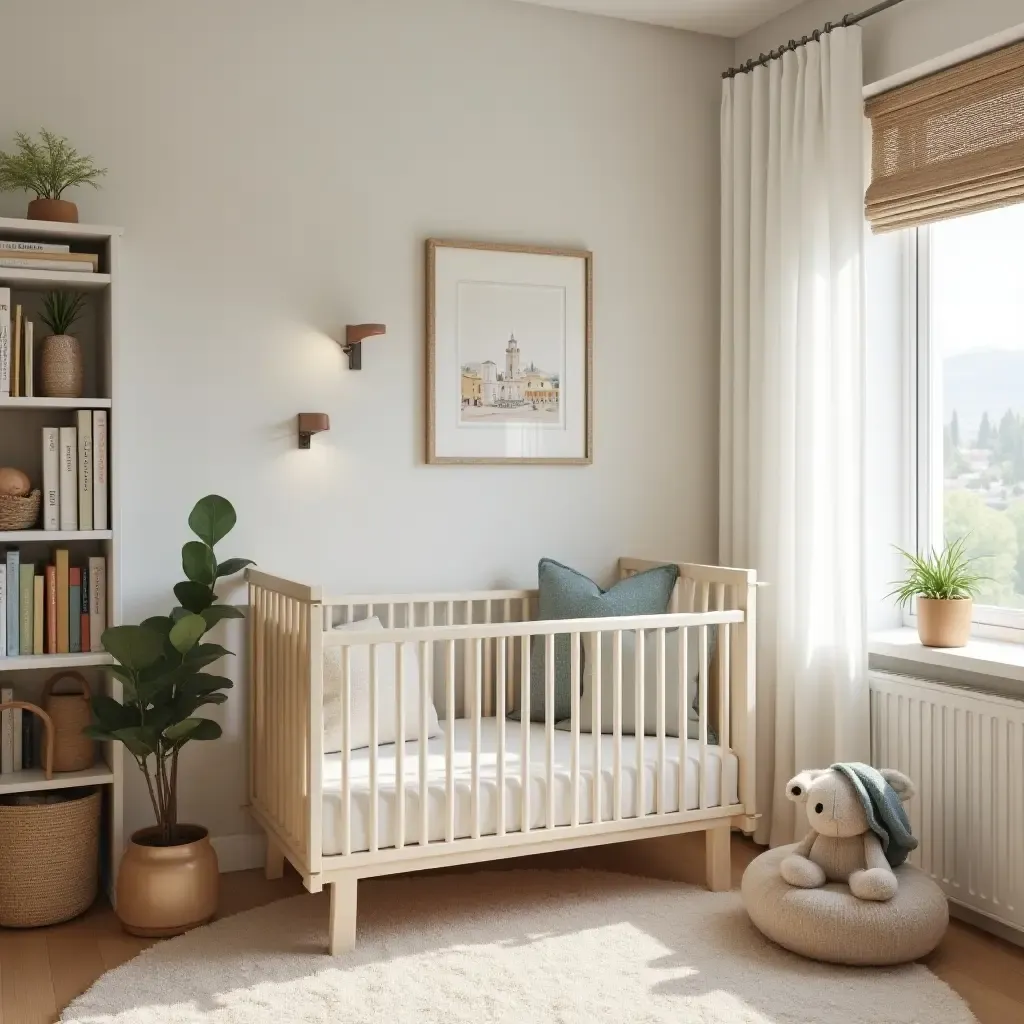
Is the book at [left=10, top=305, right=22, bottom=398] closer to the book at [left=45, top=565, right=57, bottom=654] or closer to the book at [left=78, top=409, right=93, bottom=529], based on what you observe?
the book at [left=78, top=409, right=93, bottom=529]

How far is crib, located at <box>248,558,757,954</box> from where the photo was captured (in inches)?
106

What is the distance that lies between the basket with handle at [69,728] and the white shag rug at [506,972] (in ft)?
1.78

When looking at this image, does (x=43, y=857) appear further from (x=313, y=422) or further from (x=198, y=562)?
(x=313, y=422)

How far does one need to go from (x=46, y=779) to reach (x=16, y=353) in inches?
41.9

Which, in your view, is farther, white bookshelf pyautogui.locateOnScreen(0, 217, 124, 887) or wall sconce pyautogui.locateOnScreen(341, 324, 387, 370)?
wall sconce pyautogui.locateOnScreen(341, 324, 387, 370)

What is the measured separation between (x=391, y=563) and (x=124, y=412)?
879mm

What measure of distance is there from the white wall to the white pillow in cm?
32

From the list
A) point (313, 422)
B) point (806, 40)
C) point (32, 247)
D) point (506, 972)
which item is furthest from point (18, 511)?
point (806, 40)

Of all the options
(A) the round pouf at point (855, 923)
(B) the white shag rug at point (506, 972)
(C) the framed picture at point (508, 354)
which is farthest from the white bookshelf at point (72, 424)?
(A) the round pouf at point (855, 923)

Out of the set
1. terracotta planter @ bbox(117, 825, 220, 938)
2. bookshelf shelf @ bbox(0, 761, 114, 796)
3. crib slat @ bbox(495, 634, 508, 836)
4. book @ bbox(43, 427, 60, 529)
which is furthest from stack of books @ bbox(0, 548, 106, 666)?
crib slat @ bbox(495, 634, 508, 836)

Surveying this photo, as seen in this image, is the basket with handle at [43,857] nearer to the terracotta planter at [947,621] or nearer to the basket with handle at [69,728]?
the basket with handle at [69,728]

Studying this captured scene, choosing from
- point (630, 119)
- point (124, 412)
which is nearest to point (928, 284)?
point (630, 119)

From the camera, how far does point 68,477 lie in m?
2.91

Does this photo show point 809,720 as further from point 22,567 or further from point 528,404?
point 22,567
